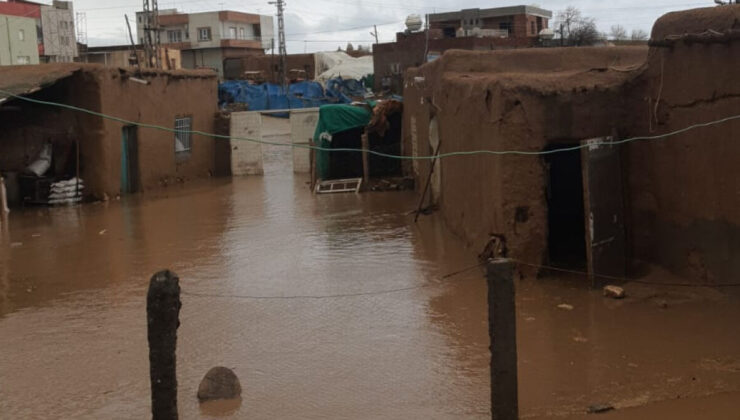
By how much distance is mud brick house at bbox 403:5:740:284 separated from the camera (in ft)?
30.5

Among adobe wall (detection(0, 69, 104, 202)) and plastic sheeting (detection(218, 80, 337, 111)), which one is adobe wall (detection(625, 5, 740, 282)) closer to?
adobe wall (detection(0, 69, 104, 202))

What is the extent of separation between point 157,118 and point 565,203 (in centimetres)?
1337

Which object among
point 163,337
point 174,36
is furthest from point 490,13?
point 163,337

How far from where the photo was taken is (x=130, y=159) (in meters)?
22.5

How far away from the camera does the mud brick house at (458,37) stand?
39.7 metres

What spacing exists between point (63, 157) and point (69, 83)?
5.97 feet

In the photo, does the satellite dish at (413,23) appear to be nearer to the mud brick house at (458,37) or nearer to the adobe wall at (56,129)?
the mud brick house at (458,37)

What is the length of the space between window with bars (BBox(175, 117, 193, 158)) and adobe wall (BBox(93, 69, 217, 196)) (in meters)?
0.17

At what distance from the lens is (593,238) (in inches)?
402

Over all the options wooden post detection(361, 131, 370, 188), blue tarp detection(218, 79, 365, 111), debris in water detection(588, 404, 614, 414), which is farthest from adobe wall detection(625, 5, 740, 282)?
blue tarp detection(218, 79, 365, 111)

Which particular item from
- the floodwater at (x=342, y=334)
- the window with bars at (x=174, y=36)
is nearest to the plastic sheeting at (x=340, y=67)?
the window with bars at (x=174, y=36)

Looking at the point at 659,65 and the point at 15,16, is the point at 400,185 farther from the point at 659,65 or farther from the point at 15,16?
the point at 15,16

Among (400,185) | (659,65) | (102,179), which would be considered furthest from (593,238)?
(102,179)

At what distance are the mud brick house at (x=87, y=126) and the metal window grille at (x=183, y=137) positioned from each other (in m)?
1.29
